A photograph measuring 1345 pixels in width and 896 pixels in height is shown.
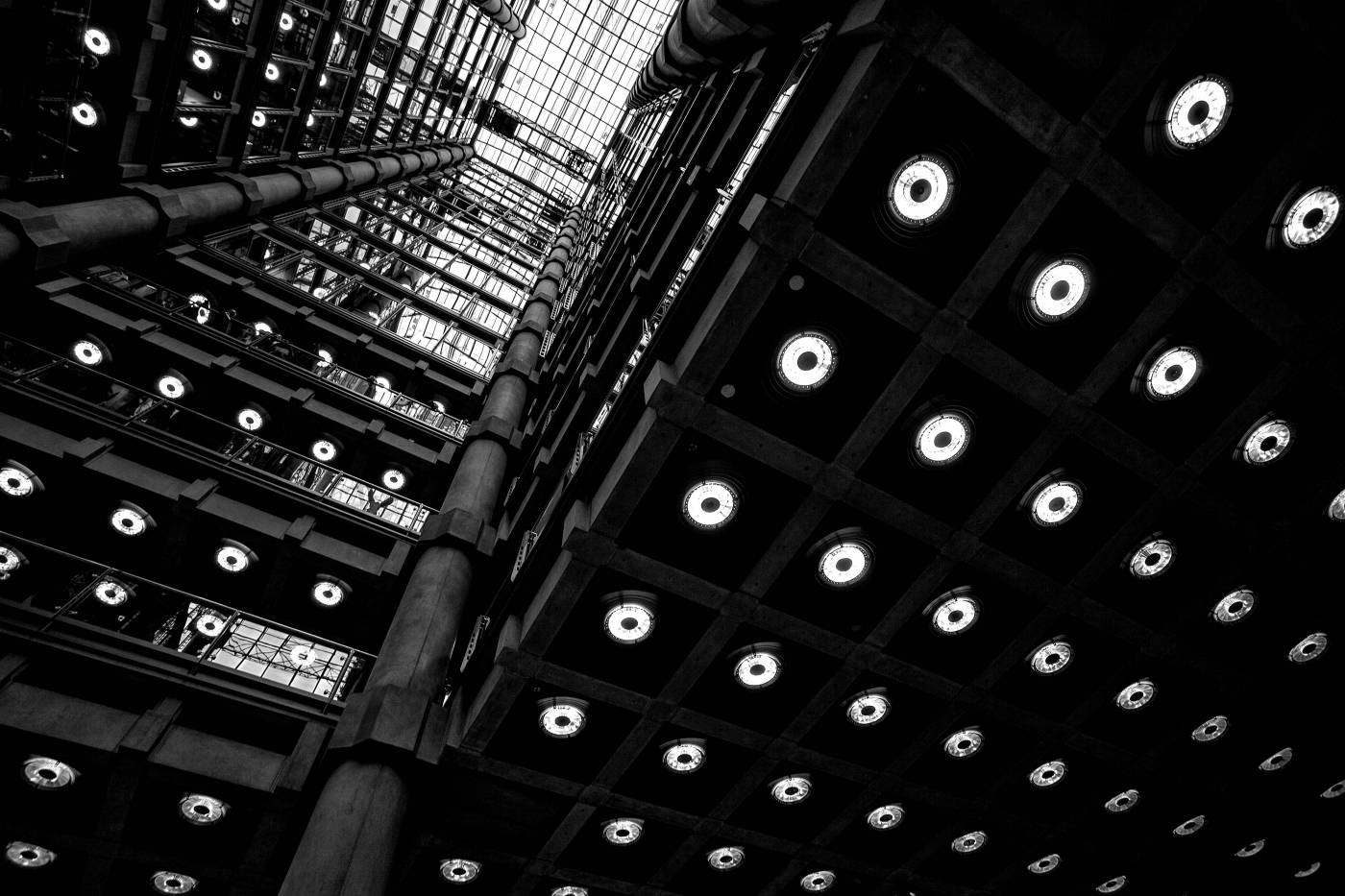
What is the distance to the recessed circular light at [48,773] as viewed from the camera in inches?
333

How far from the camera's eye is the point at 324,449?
1580 centimetres

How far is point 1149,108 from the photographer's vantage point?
21.5 feet

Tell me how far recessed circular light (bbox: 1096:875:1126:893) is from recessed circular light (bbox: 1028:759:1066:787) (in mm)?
4697

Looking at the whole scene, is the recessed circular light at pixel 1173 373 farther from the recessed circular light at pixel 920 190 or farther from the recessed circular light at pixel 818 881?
the recessed circular light at pixel 818 881

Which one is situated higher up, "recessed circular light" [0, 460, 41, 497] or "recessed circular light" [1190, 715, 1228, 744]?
"recessed circular light" [0, 460, 41, 497]

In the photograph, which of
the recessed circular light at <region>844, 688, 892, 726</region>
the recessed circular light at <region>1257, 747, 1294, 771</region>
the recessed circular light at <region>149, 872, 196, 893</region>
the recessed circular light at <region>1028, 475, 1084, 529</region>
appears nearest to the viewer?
the recessed circular light at <region>1028, 475, 1084, 529</region>

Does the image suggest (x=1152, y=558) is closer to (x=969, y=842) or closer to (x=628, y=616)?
(x=969, y=842)

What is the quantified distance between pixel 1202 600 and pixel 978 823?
21.0ft

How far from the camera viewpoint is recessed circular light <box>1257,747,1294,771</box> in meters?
12.2

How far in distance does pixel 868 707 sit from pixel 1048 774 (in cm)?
498

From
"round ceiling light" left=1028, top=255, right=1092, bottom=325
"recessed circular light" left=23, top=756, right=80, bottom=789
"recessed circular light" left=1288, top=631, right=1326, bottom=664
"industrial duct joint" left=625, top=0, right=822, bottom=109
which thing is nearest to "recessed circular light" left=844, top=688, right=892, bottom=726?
"round ceiling light" left=1028, top=255, right=1092, bottom=325

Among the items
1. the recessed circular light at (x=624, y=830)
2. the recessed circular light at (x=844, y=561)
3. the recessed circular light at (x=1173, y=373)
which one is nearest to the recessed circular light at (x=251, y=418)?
the recessed circular light at (x=624, y=830)

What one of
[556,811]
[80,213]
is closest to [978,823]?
[556,811]

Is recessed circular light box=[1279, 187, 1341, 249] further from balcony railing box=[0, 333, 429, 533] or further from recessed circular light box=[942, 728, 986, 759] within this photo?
balcony railing box=[0, 333, 429, 533]
